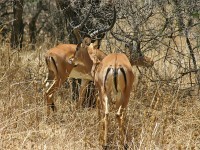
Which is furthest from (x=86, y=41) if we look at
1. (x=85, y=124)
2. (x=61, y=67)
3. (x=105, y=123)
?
(x=105, y=123)

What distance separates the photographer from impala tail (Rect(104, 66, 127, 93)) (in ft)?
13.7

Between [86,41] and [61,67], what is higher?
[86,41]

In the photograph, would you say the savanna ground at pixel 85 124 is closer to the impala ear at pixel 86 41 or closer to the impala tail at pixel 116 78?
the impala tail at pixel 116 78

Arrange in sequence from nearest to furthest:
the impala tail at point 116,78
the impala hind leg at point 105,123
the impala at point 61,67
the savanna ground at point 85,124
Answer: the savanna ground at point 85,124 < the impala hind leg at point 105,123 < the impala tail at point 116,78 < the impala at point 61,67

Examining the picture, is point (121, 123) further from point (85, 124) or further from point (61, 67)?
point (61, 67)

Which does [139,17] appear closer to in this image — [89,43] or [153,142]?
[89,43]

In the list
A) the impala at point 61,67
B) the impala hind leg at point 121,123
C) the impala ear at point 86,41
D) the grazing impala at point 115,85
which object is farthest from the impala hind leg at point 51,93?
the impala hind leg at point 121,123

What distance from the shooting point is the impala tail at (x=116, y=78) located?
165 inches

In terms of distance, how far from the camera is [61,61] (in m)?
6.07

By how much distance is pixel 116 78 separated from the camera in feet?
13.8

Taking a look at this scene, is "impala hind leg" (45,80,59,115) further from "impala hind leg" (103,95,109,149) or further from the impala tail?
the impala tail


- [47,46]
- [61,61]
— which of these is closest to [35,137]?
[61,61]

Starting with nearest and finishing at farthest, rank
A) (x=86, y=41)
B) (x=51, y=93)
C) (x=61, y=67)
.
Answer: (x=86, y=41), (x=51, y=93), (x=61, y=67)

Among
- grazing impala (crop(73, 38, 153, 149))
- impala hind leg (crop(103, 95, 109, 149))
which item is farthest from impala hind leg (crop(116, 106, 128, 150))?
impala hind leg (crop(103, 95, 109, 149))
